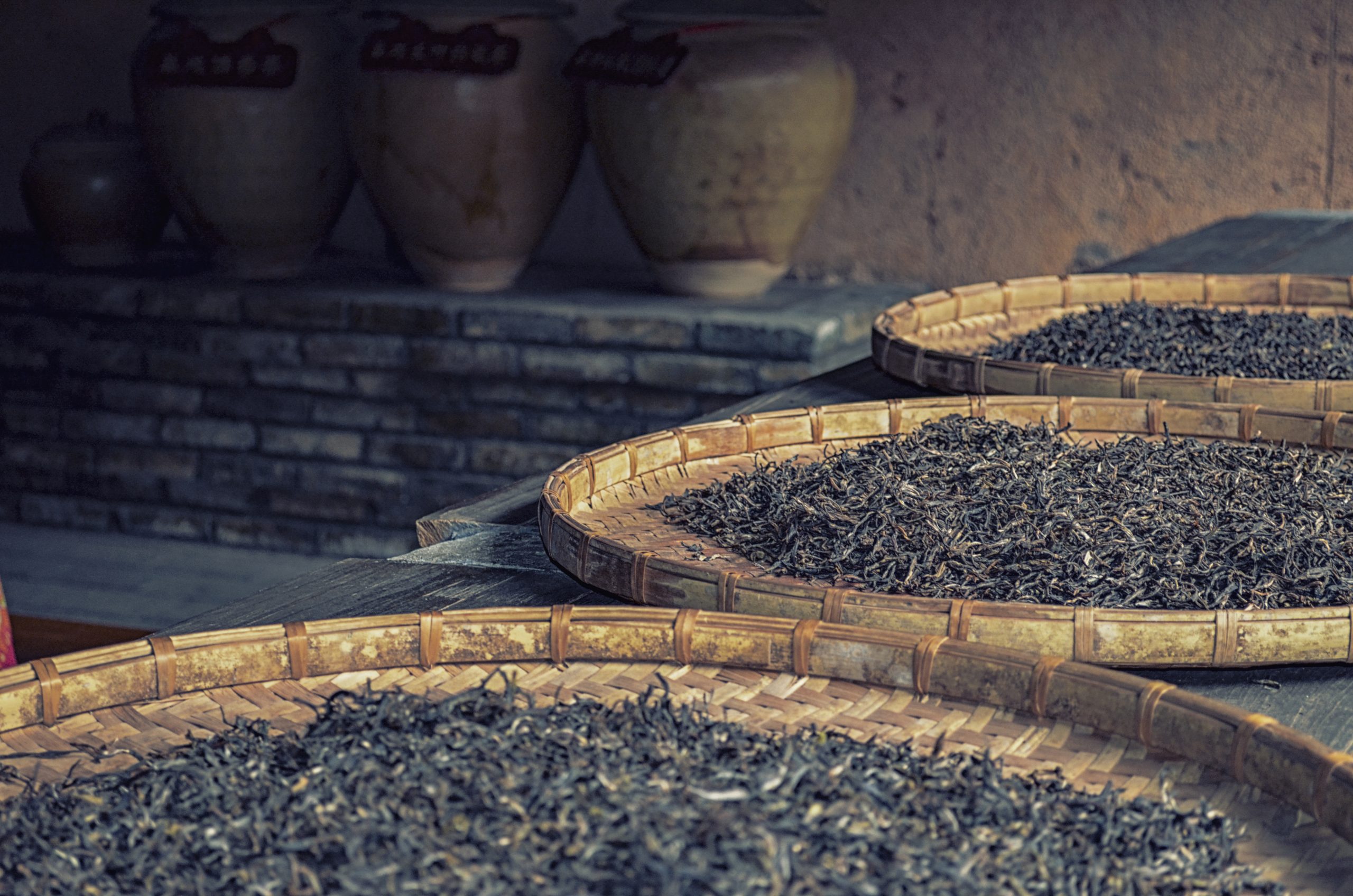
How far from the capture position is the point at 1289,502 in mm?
1234

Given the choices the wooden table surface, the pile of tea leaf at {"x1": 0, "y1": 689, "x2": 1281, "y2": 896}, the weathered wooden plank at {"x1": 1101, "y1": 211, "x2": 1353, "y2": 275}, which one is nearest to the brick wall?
the weathered wooden plank at {"x1": 1101, "y1": 211, "x2": 1353, "y2": 275}

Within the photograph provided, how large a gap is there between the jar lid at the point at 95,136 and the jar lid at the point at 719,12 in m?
1.72

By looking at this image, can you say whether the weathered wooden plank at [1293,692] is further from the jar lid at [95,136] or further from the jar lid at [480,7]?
the jar lid at [95,136]

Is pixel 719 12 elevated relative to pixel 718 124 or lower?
elevated

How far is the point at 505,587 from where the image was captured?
4.03 feet

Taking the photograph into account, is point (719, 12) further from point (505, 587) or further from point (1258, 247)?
point (505, 587)

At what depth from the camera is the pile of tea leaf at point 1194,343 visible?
1723mm

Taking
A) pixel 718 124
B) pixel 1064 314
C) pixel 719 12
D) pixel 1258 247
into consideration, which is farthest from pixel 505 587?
pixel 719 12

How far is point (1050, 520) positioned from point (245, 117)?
3405 millimetres

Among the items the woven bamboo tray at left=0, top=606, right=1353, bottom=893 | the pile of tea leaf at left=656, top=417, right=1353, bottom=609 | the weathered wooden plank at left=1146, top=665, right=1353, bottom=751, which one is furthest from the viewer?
the pile of tea leaf at left=656, top=417, right=1353, bottom=609

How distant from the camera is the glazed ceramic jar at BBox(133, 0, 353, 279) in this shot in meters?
4.02

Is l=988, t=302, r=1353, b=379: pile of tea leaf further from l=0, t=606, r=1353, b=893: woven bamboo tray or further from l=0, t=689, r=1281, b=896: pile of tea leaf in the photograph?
l=0, t=689, r=1281, b=896: pile of tea leaf

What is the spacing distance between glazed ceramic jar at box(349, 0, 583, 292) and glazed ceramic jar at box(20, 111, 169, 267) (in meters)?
0.86

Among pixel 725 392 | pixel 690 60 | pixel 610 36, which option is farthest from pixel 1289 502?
pixel 610 36
